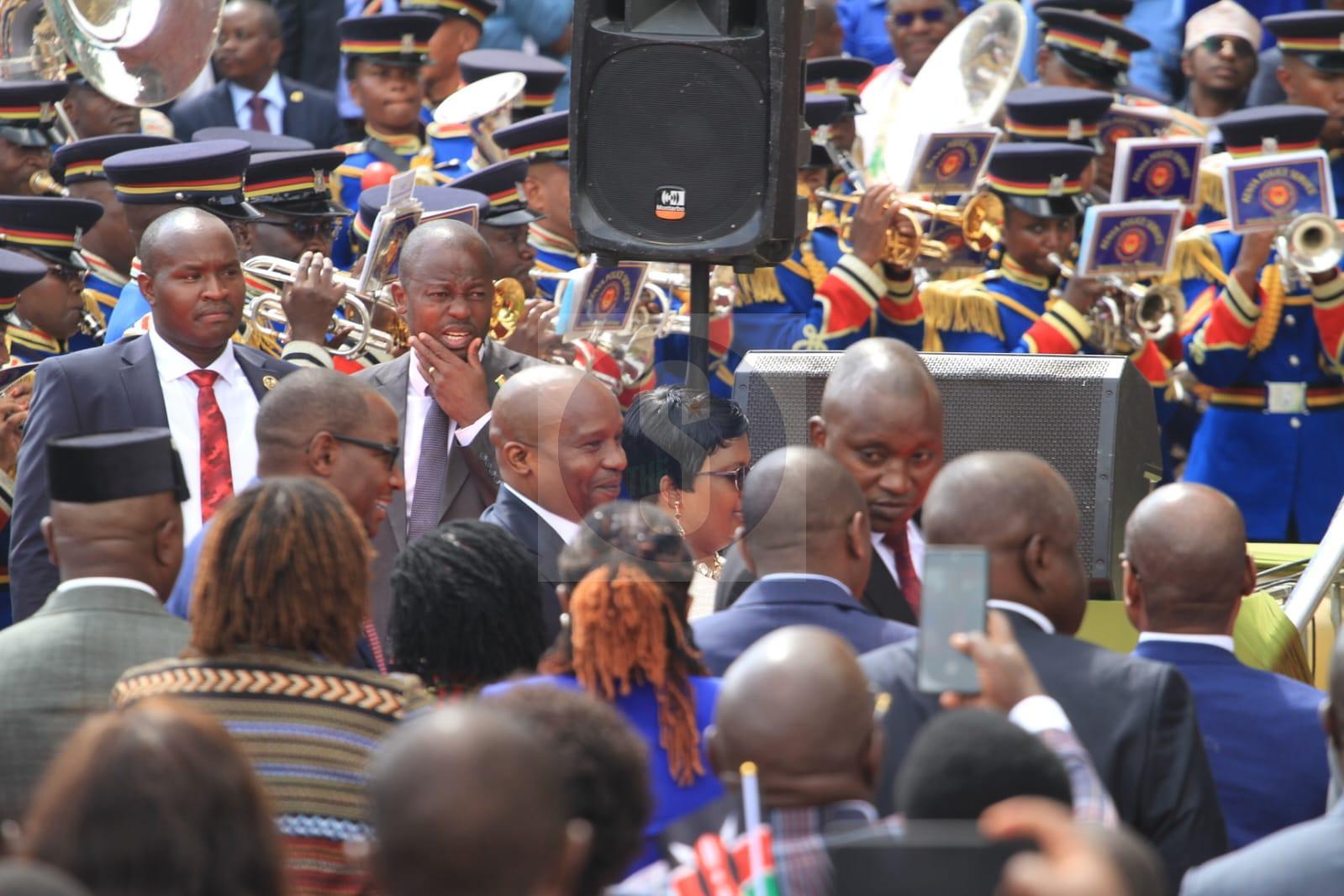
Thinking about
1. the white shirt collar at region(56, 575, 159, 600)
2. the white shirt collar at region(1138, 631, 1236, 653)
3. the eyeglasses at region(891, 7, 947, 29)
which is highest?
the eyeglasses at region(891, 7, 947, 29)

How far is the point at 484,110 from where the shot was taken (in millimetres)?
8617

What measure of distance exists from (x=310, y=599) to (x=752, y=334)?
206 inches

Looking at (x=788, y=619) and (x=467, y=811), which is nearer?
(x=467, y=811)

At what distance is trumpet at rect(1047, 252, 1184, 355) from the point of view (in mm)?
8266

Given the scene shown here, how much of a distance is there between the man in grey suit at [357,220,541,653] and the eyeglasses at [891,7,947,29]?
4.48 meters

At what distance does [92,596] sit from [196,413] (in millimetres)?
1838

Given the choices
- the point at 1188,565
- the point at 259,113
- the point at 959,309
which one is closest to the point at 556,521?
the point at 1188,565

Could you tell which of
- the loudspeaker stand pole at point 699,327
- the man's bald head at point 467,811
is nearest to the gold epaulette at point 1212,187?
the loudspeaker stand pole at point 699,327

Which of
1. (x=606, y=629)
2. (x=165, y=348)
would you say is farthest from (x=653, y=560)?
(x=165, y=348)

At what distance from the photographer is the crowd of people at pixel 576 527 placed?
250 centimetres

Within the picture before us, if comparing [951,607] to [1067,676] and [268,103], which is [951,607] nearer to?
[1067,676]

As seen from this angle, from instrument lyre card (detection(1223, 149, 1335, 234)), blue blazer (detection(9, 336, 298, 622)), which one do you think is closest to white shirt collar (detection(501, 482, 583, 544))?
blue blazer (detection(9, 336, 298, 622))

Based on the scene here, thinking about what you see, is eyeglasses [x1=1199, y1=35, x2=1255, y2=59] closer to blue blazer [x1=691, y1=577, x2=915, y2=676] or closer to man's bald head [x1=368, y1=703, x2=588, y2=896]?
blue blazer [x1=691, y1=577, x2=915, y2=676]

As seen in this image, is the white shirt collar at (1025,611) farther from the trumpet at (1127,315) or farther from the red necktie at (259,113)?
the red necktie at (259,113)
